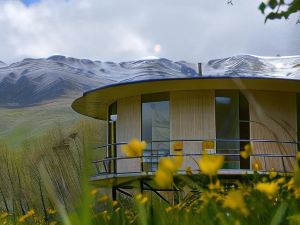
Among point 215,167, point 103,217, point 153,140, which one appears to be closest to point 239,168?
point 153,140

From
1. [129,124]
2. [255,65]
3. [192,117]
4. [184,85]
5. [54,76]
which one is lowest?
[129,124]

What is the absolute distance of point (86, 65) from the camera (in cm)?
5556

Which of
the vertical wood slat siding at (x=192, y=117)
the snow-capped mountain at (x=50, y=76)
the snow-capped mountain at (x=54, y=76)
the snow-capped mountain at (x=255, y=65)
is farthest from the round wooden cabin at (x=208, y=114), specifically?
the snow-capped mountain at (x=50, y=76)

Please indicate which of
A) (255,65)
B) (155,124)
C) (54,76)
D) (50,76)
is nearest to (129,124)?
(155,124)

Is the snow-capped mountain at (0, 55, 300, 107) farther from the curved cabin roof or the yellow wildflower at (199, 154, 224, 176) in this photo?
the yellow wildflower at (199, 154, 224, 176)

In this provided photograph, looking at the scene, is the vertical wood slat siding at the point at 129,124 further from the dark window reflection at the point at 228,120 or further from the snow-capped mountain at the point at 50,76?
the snow-capped mountain at the point at 50,76

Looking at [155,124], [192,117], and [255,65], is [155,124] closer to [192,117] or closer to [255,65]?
[192,117]

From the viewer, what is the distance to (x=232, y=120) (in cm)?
1530

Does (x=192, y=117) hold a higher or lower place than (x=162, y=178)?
higher

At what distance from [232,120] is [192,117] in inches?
36.0

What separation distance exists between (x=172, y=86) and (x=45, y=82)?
150 ft

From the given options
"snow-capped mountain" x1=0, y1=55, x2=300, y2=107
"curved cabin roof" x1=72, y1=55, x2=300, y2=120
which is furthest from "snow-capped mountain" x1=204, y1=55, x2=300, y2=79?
"snow-capped mountain" x1=0, y1=55, x2=300, y2=107

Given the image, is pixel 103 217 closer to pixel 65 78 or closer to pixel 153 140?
pixel 153 140

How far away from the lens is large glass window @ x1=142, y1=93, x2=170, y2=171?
51.1 feet
